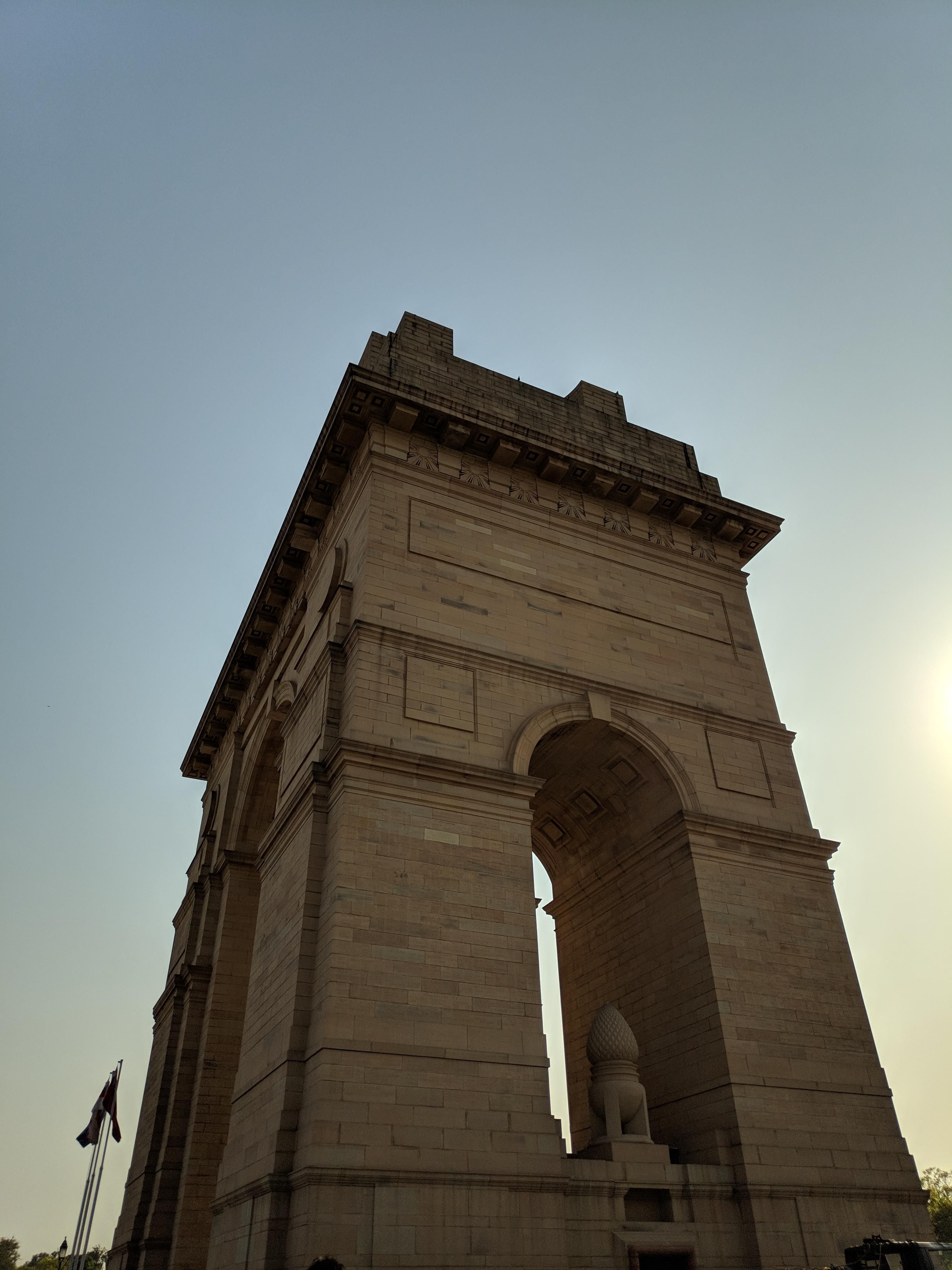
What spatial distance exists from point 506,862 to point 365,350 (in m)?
11.5

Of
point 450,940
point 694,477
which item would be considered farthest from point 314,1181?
point 694,477

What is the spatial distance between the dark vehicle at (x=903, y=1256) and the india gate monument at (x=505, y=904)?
83.8 inches

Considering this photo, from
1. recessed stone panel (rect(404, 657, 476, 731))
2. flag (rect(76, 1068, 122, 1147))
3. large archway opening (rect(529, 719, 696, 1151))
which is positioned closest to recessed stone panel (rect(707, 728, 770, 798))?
large archway opening (rect(529, 719, 696, 1151))

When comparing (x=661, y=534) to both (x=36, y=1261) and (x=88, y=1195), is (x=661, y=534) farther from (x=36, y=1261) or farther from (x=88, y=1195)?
(x=36, y=1261)

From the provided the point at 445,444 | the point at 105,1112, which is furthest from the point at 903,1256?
the point at 105,1112

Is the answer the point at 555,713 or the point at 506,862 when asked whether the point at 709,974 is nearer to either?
the point at 506,862

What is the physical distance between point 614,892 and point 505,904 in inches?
184

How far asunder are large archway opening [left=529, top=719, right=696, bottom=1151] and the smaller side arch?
10 cm

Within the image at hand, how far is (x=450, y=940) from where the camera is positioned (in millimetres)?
12906

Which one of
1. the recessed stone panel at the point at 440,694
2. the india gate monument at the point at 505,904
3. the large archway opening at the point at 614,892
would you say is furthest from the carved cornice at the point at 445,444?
the large archway opening at the point at 614,892

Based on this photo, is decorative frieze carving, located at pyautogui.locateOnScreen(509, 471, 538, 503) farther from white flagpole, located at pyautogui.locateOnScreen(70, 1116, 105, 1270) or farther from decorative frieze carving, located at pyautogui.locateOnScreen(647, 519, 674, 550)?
white flagpole, located at pyautogui.locateOnScreen(70, 1116, 105, 1270)

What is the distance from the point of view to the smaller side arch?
15734 mm

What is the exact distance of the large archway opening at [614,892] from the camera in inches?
606

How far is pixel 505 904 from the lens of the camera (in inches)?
536
